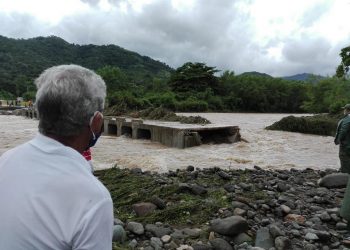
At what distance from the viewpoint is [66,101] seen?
1.62 meters

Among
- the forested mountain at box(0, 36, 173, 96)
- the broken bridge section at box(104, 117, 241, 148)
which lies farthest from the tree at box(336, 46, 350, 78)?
the forested mountain at box(0, 36, 173, 96)

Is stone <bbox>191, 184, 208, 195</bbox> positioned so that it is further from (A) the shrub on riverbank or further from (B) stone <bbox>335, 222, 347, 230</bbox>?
(A) the shrub on riverbank

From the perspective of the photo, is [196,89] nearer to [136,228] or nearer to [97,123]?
[136,228]

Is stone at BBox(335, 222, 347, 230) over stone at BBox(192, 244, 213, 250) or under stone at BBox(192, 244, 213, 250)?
under

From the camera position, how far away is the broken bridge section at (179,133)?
1703 centimetres

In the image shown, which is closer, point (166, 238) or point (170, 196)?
point (166, 238)

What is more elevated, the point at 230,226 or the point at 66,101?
the point at 66,101

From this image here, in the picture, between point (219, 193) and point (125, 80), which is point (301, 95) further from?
point (219, 193)

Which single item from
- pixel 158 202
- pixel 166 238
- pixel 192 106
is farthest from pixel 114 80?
pixel 166 238

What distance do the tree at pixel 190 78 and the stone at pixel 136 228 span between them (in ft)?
201

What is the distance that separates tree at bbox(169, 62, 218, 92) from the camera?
67.2 m

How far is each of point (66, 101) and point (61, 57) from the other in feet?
447

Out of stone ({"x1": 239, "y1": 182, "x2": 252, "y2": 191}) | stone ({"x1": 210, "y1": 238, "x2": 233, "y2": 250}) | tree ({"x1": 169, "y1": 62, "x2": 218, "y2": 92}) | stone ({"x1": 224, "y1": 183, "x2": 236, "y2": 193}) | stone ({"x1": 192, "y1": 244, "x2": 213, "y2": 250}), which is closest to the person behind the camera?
A: stone ({"x1": 192, "y1": 244, "x2": 213, "y2": 250})

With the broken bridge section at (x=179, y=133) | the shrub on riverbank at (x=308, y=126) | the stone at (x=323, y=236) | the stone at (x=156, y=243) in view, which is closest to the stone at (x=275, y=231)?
the stone at (x=323, y=236)
